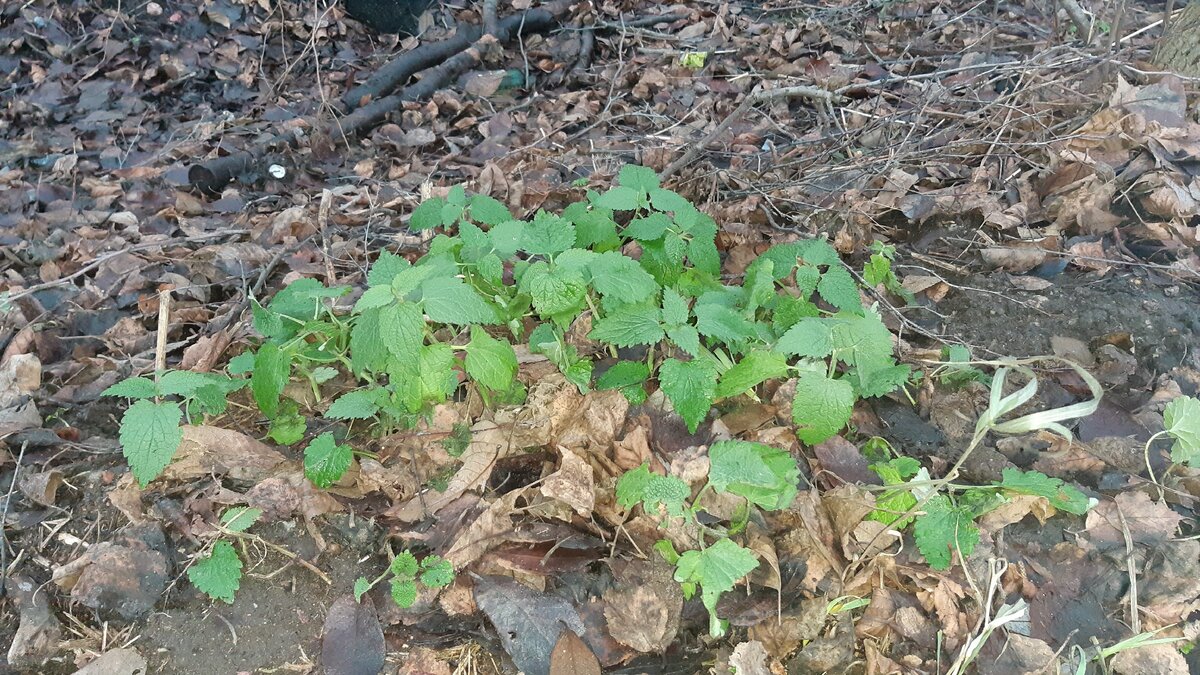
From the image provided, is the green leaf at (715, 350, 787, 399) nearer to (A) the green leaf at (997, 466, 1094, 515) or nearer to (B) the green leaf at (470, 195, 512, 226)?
(A) the green leaf at (997, 466, 1094, 515)

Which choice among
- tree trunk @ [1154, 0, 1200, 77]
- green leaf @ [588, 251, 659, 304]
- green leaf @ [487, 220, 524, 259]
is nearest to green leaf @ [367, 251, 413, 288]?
green leaf @ [487, 220, 524, 259]

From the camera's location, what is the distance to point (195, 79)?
5387 millimetres

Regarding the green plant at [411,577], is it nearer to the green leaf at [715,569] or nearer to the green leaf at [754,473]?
the green leaf at [715,569]

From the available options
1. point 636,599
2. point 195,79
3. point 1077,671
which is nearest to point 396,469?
point 636,599

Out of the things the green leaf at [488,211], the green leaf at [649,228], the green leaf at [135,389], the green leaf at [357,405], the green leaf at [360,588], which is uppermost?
the green leaf at [488,211]

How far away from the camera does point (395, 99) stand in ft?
16.1

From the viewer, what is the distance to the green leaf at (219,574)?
174 cm

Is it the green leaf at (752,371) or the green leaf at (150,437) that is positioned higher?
the green leaf at (150,437)

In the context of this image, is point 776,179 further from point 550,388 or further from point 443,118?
point 443,118

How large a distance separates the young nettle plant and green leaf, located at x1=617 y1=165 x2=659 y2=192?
915 mm

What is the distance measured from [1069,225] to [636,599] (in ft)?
6.89

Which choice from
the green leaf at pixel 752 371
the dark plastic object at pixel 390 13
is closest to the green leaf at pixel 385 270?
the green leaf at pixel 752 371

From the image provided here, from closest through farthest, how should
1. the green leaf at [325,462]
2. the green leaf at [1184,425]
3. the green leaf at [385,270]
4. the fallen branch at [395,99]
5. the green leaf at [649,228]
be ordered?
the green leaf at [1184,425] < the green leaf at [325,462] < the green leaf at [385,270] < the green leaf at [649,228] < the fallen branch at [395,99]

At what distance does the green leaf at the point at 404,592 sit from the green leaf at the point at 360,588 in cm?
7
